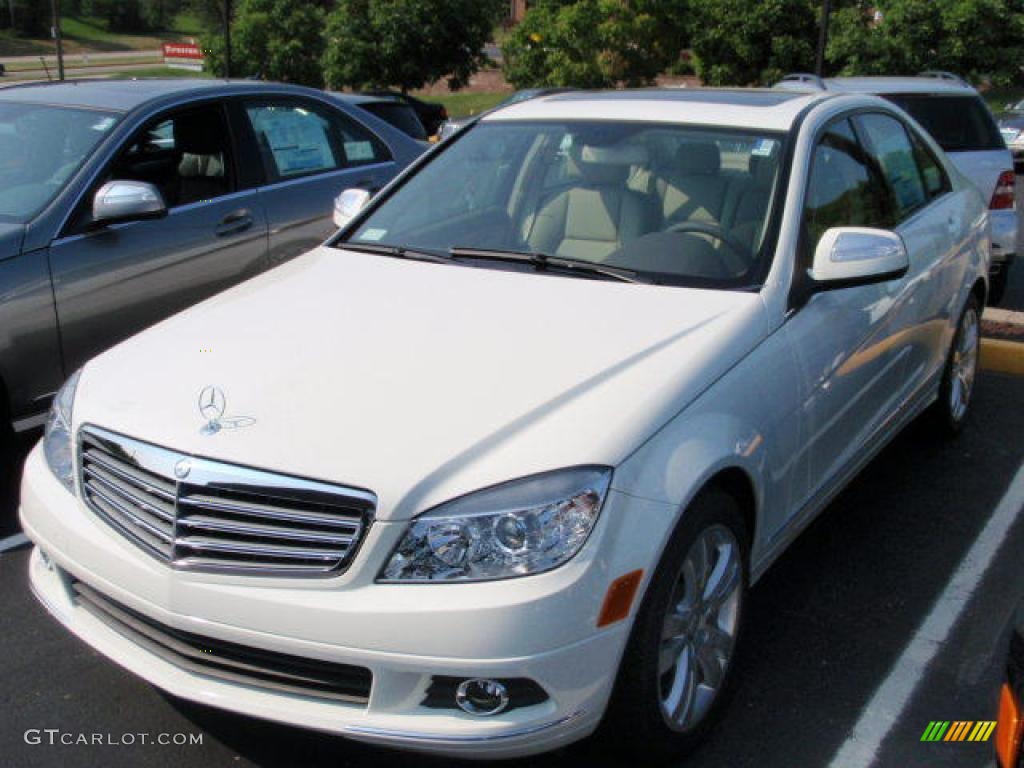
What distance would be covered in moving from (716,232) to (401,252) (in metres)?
1.12

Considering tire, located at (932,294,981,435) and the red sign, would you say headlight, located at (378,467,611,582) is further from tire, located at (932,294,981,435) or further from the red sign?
the red sign

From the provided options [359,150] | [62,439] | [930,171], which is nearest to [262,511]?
[62,439]

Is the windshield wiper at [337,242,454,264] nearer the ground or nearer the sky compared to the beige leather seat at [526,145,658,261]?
nearer the ground

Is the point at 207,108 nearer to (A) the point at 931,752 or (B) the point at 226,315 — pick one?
(B) the point at 226,315

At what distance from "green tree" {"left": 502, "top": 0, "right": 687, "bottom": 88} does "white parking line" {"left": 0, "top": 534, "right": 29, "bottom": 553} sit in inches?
967

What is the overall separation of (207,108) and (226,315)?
253 cm

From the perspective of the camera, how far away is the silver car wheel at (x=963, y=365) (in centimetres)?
537

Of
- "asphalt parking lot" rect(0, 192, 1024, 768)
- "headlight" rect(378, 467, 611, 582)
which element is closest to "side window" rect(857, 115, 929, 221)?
"asphalt parking lot" rect(0, 192, 1024, 768)

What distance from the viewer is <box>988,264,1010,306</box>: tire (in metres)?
8.31

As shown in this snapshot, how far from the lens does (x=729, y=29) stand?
91.3 ft

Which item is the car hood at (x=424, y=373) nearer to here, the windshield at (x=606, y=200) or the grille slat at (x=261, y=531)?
the grille slat at (x=261, y=531)

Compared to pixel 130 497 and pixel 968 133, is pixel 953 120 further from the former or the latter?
pixel 130 497

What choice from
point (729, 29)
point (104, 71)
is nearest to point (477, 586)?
point (729, 29)

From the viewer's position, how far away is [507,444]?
8.97ft
